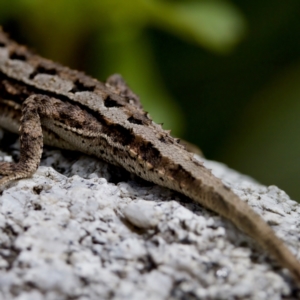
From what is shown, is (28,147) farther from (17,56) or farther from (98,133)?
(17,56)

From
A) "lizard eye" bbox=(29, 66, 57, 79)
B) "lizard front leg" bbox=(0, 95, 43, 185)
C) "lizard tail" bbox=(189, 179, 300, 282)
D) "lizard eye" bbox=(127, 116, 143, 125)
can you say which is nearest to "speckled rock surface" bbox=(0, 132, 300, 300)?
"lizard tail" bbox=(189, 179, 300, 282)

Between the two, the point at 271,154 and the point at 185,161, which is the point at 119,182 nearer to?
the point at 185,161

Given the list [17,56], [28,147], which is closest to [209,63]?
[17,56]

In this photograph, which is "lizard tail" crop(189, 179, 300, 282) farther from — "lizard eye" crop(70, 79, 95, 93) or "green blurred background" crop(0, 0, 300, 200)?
"green blurred background" crop(0, 0, 300, 200)

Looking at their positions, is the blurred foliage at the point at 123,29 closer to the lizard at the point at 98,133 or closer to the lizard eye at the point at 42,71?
the lizard at the point at 98,133

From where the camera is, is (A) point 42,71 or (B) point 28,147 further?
(A) point 42,71

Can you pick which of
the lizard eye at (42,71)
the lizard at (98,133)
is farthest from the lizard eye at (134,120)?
the lizard eye at (42,71)
